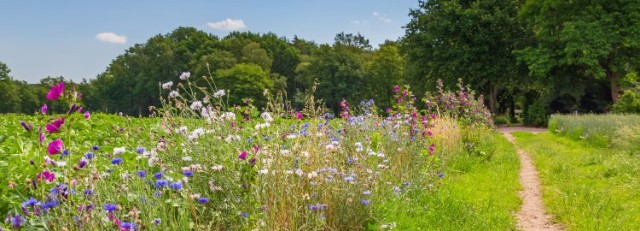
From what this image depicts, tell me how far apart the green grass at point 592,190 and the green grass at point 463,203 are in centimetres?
58

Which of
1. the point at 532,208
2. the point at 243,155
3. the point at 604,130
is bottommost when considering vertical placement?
the point at 532,208

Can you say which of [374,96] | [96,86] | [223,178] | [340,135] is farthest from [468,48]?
[96,86]

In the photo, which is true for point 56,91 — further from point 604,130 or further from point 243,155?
point 604,130

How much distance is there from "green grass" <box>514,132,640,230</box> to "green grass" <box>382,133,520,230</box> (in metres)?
0.58

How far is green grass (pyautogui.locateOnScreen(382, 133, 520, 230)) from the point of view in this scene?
498cm

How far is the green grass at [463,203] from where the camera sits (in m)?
4.98

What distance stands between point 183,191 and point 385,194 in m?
2.45

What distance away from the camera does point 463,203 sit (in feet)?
19.1

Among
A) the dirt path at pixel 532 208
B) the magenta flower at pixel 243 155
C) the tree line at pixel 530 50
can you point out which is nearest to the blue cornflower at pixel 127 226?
the magenta flower at pixel 243 155

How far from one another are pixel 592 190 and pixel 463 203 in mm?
2474

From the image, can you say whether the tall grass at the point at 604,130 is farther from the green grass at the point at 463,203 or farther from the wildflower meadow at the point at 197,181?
the wildflower meadow at the point at 197,181

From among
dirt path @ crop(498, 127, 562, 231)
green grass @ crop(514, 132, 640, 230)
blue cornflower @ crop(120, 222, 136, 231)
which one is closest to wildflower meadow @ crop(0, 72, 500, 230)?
blue cornflower @ crop(120, 222, 136, 231)

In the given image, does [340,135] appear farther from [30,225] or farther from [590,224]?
[30,225]

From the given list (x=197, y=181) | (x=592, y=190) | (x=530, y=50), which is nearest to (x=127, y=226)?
(x=197, y=181)
